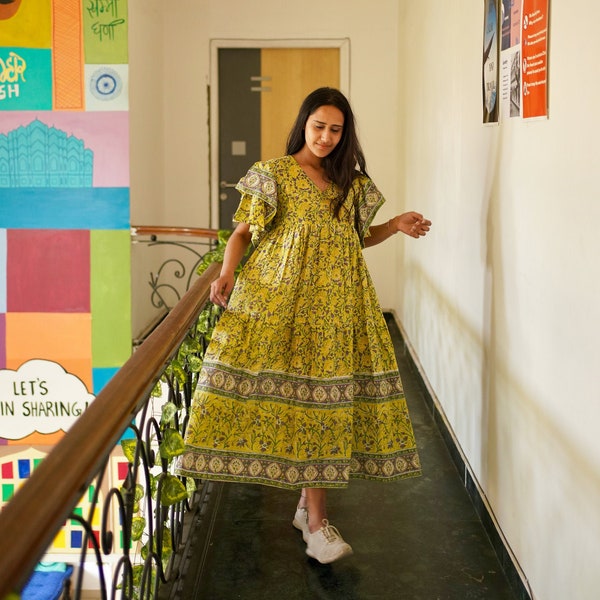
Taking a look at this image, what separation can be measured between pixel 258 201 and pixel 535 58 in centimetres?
86

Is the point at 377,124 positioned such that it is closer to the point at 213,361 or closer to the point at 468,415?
the point at 468,415

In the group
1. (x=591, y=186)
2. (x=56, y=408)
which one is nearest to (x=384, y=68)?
(x=56, y=408)

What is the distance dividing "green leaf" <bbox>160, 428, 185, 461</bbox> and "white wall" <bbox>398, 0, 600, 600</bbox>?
0.89 m

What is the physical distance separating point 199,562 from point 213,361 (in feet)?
Result: 2.03

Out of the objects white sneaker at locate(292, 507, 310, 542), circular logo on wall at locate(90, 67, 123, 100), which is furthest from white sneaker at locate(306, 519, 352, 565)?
circular logo on wall at locate(90, 67, 123, 100)

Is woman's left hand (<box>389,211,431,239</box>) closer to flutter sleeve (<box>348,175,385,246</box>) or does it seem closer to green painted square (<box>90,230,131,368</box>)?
flutter sleeve (<box>348,175,385,246</box>)

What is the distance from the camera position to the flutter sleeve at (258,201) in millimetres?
2516

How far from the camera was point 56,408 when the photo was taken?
5.02 m

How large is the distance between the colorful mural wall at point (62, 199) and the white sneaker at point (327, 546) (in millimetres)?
2605

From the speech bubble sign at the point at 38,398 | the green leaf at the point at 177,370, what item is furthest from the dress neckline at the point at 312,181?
the speech bubble sign at the point at 38,398

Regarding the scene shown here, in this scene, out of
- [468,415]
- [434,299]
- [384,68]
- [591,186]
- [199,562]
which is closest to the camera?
[591,186]

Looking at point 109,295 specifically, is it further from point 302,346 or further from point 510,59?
point 510,59

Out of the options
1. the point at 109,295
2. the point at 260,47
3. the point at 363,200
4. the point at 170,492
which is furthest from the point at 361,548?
the point at 260,47

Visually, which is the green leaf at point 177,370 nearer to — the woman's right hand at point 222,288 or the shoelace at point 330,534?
the woman's right hand at point 222,288
